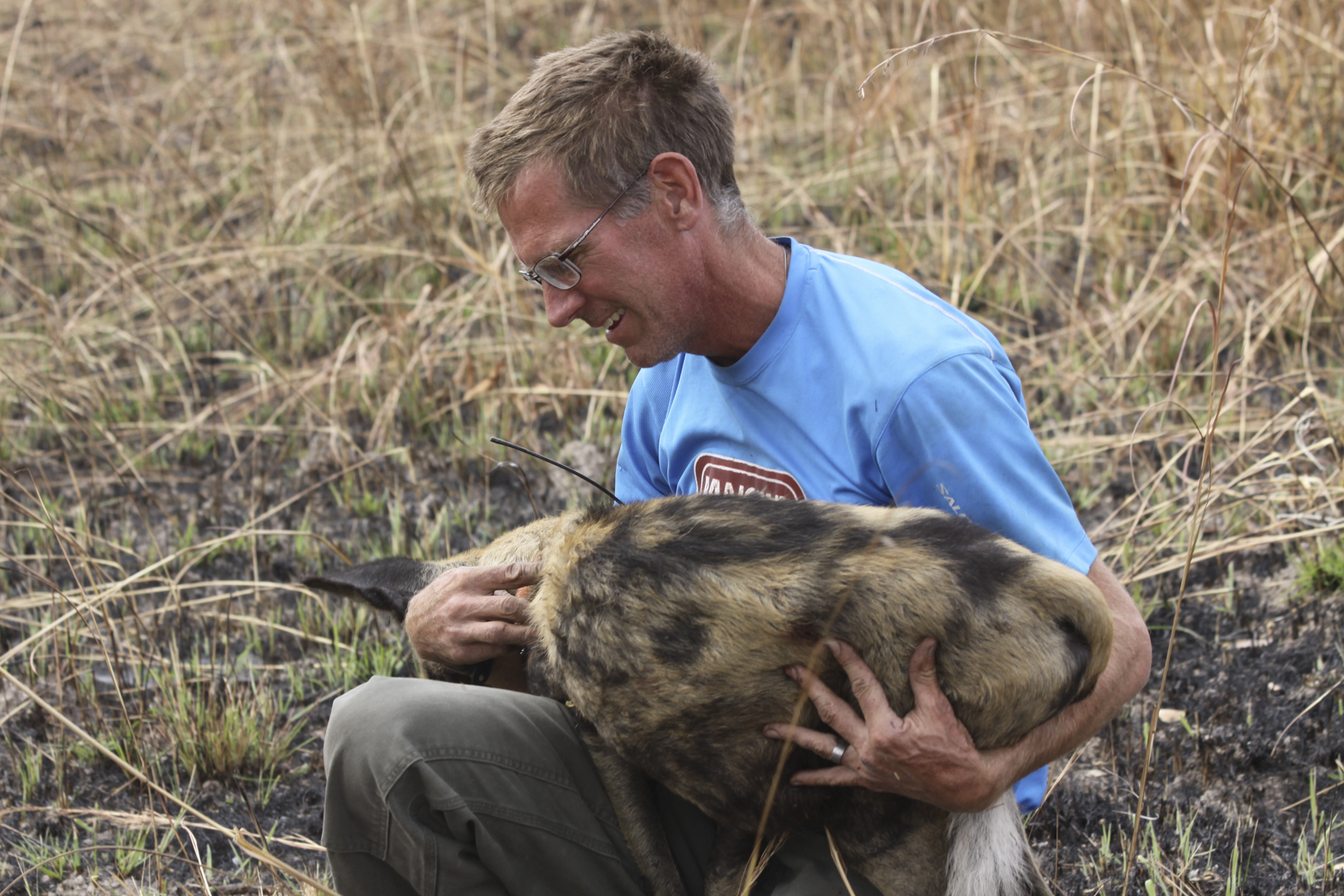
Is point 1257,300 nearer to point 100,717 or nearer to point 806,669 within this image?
point 806,669

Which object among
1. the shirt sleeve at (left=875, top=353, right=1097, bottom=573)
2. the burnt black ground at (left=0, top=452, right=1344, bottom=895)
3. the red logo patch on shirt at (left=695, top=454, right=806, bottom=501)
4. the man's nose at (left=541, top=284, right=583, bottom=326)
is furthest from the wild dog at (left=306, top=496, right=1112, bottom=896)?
the burnt black ground at (left=0, top=452, right=1344, bottom=895)

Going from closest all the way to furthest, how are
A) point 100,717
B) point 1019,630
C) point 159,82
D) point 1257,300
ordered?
1. point 1019,630
2. point 100,717
3. point 1257,300
4. point 159,82

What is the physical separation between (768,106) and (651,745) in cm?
548

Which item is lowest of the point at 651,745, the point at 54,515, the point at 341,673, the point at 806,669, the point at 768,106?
the point at 341,673

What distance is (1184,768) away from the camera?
3385 millimetres

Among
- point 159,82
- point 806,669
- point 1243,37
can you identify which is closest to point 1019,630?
point 806,669

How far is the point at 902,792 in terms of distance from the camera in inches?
87.7

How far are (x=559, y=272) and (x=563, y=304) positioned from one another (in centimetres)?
8

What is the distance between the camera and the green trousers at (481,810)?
2502mm

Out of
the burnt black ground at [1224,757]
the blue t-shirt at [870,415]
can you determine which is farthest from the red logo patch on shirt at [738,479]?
the burnt black ground at [1224,757]

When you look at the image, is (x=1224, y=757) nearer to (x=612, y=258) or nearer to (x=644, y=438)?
(x=644, y=438)

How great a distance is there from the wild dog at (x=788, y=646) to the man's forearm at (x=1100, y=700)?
0.05 metres

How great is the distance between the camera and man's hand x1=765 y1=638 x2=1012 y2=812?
2113 mm

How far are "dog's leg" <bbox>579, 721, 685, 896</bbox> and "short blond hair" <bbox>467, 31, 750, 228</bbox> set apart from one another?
4.16 ft
